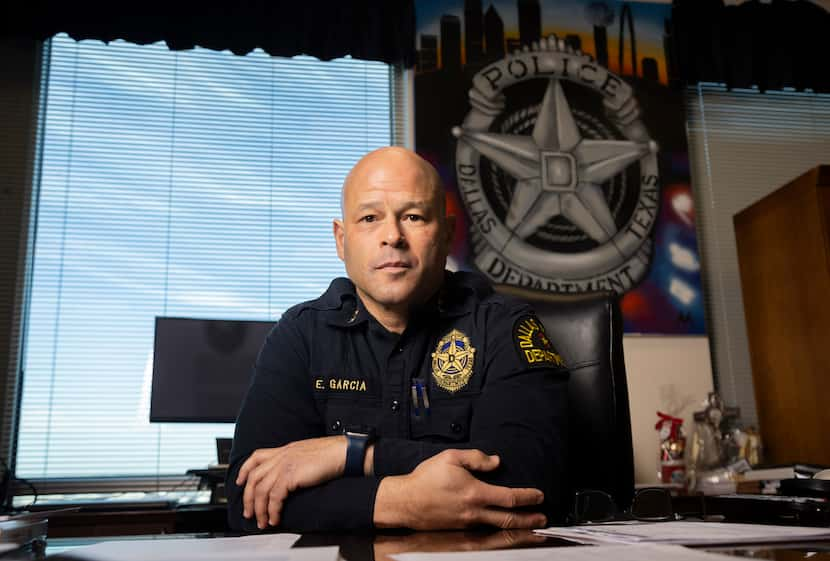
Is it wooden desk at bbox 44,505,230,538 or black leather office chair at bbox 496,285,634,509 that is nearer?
black leather office chair at bbox 496,285,634,509

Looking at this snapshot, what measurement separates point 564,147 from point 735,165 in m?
0.79

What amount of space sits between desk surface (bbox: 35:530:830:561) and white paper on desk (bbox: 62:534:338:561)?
2cm

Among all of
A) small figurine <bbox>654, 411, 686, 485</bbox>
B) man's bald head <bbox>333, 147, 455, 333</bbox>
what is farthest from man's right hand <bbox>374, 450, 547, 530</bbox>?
small figurine <bbox>654, 411, 686, 485</bbox>

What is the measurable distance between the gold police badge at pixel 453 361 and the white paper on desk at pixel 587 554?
694 mm

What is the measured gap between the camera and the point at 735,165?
10.1ft

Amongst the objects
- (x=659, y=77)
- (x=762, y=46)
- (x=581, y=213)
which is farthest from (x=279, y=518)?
(x=762, y=46)

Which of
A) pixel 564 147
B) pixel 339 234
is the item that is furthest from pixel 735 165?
pixel 339 234

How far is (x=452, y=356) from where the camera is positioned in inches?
51.7

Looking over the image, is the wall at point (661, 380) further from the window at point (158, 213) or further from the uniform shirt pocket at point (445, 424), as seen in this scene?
the uniform shirt pocket at point (445, 424)

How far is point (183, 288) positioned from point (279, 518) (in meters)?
1.78

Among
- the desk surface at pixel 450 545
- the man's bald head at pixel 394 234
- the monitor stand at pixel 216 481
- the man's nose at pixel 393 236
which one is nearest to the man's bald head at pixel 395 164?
the man's bald head at pixel 394 234

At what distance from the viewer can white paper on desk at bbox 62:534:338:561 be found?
22.8 inches

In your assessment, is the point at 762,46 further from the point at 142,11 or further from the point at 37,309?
the point at 37,309

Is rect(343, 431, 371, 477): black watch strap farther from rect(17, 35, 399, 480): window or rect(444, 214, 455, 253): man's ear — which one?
rect(17, 35, 399, 480): window
